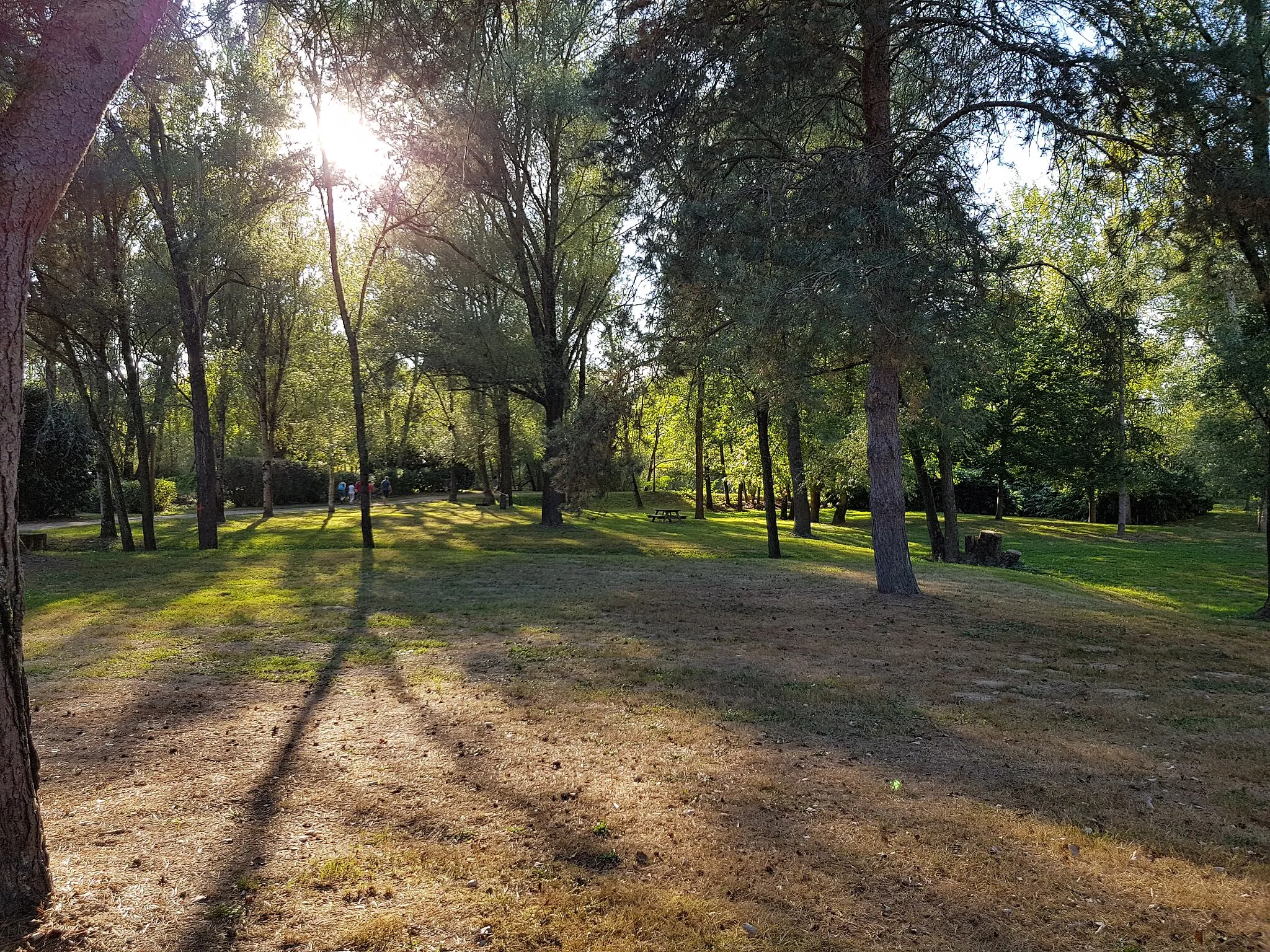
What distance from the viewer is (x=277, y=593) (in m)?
11.2

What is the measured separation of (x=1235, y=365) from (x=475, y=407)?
905 inches

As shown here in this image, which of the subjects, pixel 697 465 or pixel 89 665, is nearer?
pixel 89 665

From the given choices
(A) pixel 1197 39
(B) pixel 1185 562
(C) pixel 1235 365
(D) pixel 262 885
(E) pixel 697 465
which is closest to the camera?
(D) pixel 262 885

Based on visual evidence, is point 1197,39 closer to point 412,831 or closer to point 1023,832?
point 1023,832

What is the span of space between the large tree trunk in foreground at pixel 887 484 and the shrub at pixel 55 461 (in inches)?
772

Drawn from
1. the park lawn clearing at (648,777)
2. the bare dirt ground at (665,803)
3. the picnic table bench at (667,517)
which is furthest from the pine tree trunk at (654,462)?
the bare dirt ground at (665,803)

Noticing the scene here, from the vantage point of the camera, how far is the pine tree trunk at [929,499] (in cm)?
1891

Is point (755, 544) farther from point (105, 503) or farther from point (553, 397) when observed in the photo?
point (105, 503)

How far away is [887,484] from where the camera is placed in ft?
34.6

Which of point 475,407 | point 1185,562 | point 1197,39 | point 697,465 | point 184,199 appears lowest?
point 1185,562

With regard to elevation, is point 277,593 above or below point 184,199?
below

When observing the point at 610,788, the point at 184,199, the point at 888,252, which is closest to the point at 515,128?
the point at 184,199

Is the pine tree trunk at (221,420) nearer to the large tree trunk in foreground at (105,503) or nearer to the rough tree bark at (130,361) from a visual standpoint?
the large tree trunk in foreground at (105,503)

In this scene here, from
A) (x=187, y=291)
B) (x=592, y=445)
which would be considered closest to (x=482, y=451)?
(x=187, y=291)
